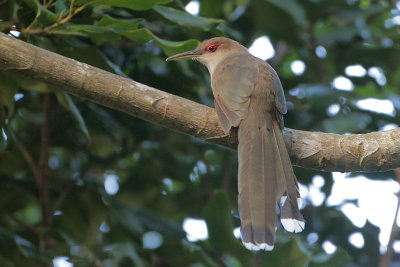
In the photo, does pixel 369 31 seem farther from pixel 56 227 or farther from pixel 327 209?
pixel 56 227

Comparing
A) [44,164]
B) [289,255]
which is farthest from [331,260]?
[44,164]

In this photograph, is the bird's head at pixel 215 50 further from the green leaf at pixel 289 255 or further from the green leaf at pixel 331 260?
the green leaf at pixel 331 260

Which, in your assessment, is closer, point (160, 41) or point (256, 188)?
point (256, 188)

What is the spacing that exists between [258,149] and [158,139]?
6.12 feet

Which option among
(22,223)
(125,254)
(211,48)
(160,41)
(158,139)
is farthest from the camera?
(158,139)

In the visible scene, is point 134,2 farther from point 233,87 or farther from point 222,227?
point 222,227

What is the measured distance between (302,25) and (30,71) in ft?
8.89

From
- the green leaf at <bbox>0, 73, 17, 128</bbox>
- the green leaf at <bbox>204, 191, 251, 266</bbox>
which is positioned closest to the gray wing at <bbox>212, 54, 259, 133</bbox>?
the green leaf at <bbox>204, 191, 251, 266</bbox>

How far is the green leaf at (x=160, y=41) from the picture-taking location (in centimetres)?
302

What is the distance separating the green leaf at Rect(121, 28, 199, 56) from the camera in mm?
3018

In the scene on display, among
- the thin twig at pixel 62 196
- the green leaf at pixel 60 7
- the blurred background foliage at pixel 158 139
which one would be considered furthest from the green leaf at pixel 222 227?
the green leaf at pixel 60 7

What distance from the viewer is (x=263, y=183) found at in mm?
3014

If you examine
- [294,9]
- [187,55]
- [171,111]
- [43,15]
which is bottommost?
[171,111]

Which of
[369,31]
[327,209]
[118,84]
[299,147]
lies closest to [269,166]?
[299,147]
